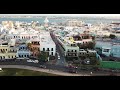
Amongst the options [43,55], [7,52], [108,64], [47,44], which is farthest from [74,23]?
[7,52]

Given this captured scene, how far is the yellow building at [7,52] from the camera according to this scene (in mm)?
5355

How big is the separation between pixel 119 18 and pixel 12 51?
1935 mm

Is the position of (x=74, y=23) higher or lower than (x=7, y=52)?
higher

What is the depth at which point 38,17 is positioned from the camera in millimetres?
5312

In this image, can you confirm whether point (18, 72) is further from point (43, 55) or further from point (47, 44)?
point (47, 44)

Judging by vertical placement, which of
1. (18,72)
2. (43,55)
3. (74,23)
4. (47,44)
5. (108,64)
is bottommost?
(18,72)

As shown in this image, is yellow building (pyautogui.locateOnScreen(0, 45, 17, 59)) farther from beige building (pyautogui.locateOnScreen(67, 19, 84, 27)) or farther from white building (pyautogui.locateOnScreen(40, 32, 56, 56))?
beige building (pyautogui.locateOnScreen(67, 19, 84, 27))

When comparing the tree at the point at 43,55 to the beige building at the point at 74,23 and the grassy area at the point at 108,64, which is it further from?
the grassy area at the point at 108,64

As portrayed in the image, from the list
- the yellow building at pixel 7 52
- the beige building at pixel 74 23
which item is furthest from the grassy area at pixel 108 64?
the yellow building at pixel 7 52

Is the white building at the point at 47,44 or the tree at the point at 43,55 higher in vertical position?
the white building at the point at 47,44

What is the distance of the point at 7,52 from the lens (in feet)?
17.6
